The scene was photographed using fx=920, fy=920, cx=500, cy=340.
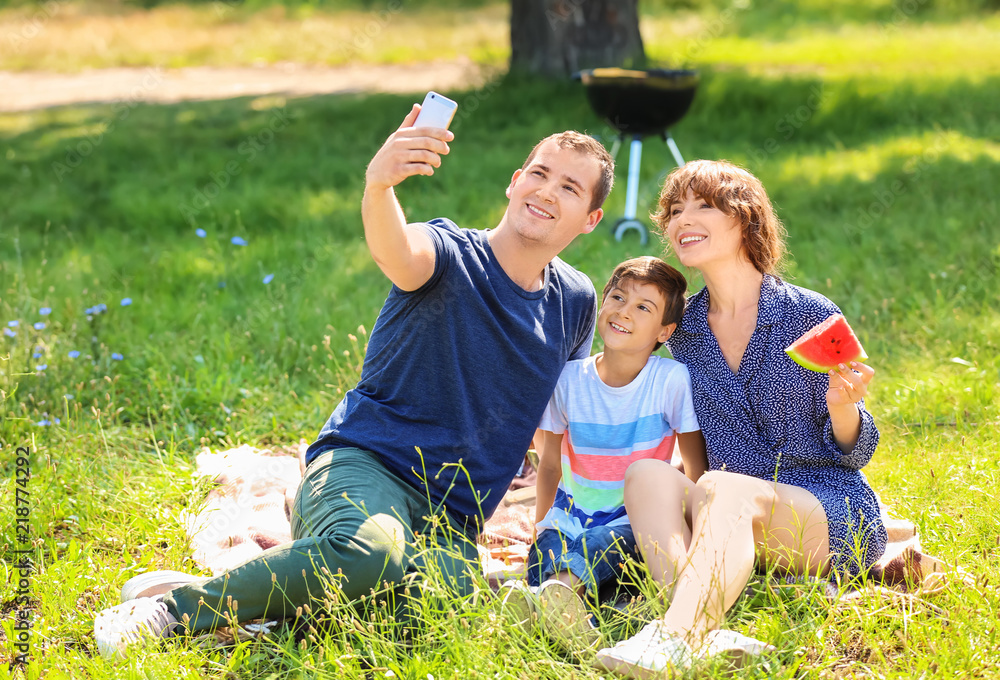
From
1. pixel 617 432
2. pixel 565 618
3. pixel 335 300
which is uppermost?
pixel 617 432

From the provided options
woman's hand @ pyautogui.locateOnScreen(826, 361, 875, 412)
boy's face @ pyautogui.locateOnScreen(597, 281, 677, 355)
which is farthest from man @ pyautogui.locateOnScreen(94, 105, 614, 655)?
woman's hand @ pyautogui.locateOnScreen(826, 361, 875, 412)

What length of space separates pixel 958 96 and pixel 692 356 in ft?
29.9

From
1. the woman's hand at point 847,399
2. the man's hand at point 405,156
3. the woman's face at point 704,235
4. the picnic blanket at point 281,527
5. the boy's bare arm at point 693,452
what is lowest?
the picnic blanket at point 281,527

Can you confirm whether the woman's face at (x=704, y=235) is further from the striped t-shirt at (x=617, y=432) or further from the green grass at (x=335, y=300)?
the green grass at (x=335, y=300)

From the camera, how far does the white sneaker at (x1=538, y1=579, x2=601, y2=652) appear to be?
2.67 m

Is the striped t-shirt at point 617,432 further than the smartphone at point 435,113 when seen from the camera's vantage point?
Yes

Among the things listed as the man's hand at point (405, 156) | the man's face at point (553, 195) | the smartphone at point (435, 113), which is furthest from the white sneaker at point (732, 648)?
the smartphone at point (435, 113)

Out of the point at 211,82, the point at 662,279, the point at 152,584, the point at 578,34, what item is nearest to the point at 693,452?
the point at 662,279

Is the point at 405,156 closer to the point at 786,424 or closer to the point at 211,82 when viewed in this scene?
the point at 786,424

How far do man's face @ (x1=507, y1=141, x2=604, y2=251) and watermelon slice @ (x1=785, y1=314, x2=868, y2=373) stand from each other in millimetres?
888

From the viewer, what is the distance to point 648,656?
2.44 metres

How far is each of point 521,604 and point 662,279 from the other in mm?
1215

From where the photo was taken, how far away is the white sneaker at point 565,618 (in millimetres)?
2672

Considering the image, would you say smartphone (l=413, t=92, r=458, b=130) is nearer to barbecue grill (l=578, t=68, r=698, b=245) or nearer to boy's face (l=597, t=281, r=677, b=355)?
boy's face (l=597, t=281, r=677, b=355)
